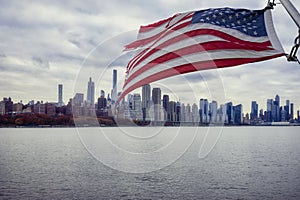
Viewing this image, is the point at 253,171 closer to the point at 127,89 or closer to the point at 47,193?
the point at 47,193

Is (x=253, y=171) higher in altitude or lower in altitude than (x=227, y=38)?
lower

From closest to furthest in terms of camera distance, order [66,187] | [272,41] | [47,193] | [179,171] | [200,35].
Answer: [272,41]
[200,35]
[47,193]
[66,187]
[179,171]

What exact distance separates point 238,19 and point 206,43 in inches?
39.1

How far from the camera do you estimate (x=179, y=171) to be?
1781 inches

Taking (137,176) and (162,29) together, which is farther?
(137,176)

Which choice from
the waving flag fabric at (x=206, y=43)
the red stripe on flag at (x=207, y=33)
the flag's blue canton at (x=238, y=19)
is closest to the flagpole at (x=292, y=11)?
the waving flag fabric at (x=206, y=43)

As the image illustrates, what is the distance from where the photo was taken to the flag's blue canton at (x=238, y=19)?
9.24 metres

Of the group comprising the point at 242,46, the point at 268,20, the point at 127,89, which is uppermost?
the point at 268,20

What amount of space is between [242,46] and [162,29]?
2784 millimetres

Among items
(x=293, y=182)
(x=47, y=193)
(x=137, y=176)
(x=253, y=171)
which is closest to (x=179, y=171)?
(x=137, y=176)

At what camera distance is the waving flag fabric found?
8.95 metres

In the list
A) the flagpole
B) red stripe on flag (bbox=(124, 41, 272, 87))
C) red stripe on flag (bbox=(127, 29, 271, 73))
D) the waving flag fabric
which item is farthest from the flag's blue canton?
the flagpole

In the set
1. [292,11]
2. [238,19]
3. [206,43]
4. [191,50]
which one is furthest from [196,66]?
[292,11]

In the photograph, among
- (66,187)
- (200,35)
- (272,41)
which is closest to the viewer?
(272,41)
